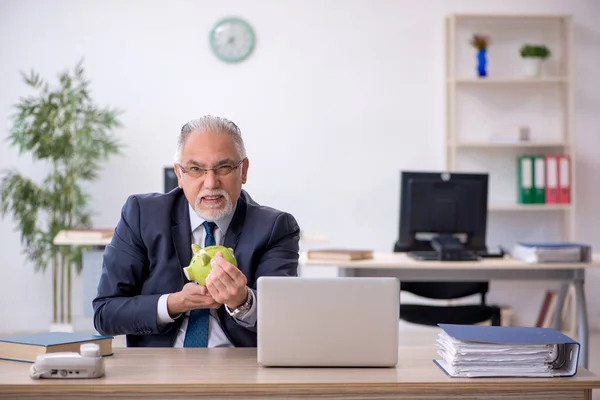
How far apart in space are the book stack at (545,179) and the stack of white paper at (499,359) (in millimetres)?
4504

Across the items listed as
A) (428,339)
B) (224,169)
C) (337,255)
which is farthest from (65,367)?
(428,339)

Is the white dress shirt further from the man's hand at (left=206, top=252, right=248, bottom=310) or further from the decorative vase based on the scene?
the decorative vase

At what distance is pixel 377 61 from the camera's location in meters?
6.39

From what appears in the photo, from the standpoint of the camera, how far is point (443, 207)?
445cm

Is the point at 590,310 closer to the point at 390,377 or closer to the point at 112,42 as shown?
the point at 112,42

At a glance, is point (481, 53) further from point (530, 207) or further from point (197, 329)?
point (197, 329)

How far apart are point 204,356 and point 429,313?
9.05 ft

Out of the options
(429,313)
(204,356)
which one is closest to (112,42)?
(429,313)

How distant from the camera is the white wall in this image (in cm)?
632

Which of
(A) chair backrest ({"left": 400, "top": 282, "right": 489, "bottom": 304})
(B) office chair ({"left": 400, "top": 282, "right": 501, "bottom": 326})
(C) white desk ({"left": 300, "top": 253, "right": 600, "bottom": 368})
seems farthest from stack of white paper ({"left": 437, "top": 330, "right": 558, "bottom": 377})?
(A) chair backrest ({"left": 400, "top": 282, "right": 489, "bottom": 304})

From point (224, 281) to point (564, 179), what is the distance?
4627 millimetres

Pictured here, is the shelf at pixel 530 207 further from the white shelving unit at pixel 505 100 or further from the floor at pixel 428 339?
the floor at pixel 428 339

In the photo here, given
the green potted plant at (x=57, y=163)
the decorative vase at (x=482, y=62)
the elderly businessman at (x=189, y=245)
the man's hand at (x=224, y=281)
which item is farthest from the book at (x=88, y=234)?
the man's hand at (x=224, y=281)

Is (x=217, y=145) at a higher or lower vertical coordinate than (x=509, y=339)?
higher
